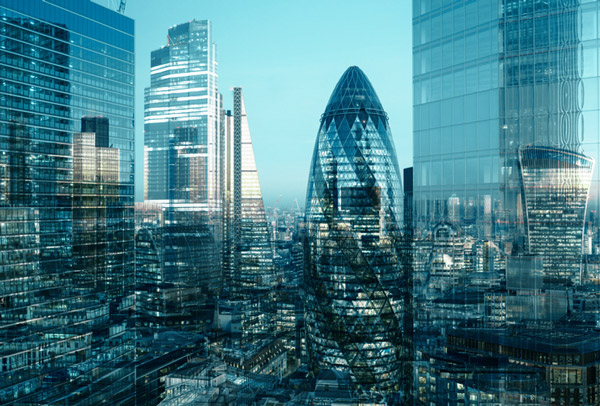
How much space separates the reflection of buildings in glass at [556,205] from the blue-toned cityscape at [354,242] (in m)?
0.06

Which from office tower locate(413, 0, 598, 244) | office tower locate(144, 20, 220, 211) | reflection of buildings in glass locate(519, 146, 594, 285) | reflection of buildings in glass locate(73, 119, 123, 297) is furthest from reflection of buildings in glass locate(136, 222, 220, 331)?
reflection of buildings in glass locate(519, 146, 594, 285)

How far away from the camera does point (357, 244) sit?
65812mm

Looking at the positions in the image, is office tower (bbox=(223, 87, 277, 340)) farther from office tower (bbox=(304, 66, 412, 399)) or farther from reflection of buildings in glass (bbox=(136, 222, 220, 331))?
office tower (bbox=(304, 66, 412, 399))

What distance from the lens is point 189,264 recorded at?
105 m

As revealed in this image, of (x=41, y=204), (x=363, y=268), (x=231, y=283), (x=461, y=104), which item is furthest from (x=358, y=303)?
(x=231, y=283)

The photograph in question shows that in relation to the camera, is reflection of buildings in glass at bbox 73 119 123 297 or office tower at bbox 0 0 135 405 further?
reflection of buildings in glass at bbox 73 119 123 297

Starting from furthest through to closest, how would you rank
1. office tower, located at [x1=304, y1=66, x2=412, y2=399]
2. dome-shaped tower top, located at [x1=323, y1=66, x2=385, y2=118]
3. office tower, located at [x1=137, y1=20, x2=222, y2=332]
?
1. office tower, located at [x1=137, y1=20, x2=222, y2=332]
2. dome-shaped tower top, located at [x1=323, y1=66, x2=385, y2=118]
3. office tower, located at [x1=304, y1=66, x2=412, y2=399]

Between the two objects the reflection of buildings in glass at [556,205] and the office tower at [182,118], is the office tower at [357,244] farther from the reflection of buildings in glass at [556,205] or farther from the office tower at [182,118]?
the office tower at [182,118]

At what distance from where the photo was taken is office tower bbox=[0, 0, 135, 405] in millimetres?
41125

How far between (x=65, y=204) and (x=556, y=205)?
39.3m

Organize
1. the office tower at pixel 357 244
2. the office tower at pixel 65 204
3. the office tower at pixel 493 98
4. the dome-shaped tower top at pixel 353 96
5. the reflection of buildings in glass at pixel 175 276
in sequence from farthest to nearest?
1. the reflection of buildings in glass at pixel 175 276
2. the dome-shaped tower top at pixel 353 96
3. the office tower at pixel 357 244
4. the office tower at pixel 65 204
5. the office tower at pixel 493 98

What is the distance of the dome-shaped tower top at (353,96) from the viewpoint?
65562 millimetres

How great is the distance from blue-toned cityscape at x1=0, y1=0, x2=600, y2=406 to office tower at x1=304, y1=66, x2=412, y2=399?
0.23m

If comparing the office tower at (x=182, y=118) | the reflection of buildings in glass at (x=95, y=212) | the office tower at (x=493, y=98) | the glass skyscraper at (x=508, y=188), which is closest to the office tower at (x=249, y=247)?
the office tower at (x=182, y=118)
